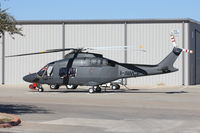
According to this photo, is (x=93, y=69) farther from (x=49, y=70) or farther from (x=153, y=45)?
(x=153, y=45)

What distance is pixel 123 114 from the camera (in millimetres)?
16703

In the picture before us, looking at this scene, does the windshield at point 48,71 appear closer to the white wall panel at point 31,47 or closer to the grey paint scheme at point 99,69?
the grey paint scheme at point 99,69

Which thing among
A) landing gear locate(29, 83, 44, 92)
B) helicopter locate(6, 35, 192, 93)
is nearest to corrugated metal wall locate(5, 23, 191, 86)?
landing gear locate(29, 83, 44, 92)

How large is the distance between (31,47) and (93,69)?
2098 centimetres

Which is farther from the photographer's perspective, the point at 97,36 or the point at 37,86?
the point at 97,36

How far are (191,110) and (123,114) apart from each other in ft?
12.1

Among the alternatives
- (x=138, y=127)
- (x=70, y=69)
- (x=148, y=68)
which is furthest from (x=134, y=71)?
(x=138, y=127)

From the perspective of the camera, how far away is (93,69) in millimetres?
30328

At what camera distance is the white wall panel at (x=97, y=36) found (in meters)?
47.2

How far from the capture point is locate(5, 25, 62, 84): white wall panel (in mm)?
48875

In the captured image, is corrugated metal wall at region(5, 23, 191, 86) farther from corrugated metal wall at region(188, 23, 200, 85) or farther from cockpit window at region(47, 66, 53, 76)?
cockpit window at region(47, 66, 53, 76)

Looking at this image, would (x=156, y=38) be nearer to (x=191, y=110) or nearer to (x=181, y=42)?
(x=181, y=42)

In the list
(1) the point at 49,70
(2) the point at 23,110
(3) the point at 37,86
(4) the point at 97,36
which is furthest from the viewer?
(4) the point at 97,36

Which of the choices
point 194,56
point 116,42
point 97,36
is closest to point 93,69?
point 116,42
